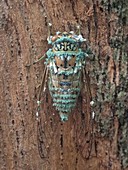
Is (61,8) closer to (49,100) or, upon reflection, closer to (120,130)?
(49,100)

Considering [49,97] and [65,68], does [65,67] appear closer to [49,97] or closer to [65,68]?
[65,68]

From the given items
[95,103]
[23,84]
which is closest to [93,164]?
[95,103]

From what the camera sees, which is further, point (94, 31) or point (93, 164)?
point (93, 164)

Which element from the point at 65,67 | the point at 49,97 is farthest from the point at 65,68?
the point at 49,97
